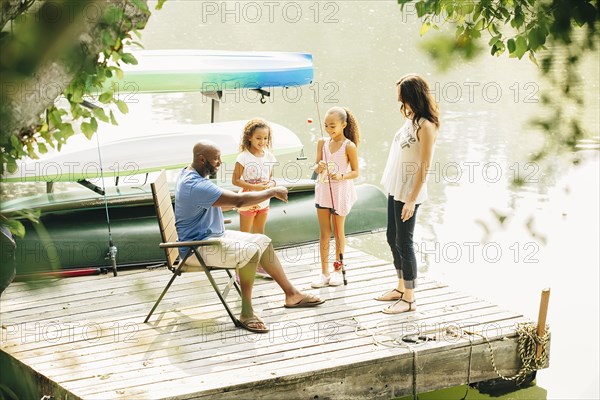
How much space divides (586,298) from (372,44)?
11.9 m

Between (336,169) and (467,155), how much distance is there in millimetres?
6359

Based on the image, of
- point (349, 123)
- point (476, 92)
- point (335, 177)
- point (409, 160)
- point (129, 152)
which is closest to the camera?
point (409, 160)

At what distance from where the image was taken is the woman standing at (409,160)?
4.68 meters

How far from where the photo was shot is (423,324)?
196 inches

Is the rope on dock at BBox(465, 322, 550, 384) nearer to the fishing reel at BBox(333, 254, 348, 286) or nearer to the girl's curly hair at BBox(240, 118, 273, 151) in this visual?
the fishing reel at BBox(333, 254, 348, 286)

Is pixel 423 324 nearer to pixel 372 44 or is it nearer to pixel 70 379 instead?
pixel 70 379

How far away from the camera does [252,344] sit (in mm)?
4648

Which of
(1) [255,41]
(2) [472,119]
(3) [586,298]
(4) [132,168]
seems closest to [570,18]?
(4) [132,168]

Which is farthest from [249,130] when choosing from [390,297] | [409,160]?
[390,297]

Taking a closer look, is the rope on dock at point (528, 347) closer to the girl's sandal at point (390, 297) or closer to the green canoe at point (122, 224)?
the girl's sandal at point (390, 297)

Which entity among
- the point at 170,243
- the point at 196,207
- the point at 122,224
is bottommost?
the point at 122,224

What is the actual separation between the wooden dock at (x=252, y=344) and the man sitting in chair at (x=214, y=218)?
0.28m

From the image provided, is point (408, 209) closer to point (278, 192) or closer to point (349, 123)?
point (278, 192)

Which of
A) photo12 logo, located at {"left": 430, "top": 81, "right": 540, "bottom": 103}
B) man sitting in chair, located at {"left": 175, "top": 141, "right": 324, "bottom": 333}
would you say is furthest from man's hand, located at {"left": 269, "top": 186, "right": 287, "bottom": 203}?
photo12 logo, located at {"left": 430, "top": 81, "right": 540, "bottom": 103}
